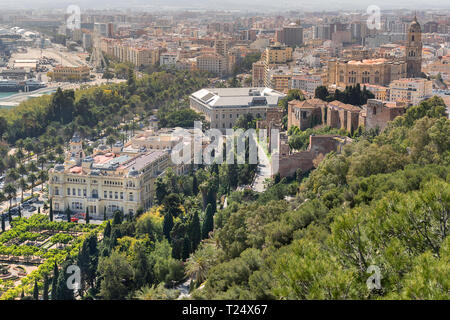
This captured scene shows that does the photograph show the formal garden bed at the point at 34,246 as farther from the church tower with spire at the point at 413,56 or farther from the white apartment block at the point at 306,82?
the church tower with spire at the point at 413,56

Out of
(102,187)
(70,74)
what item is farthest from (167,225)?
(70,74)

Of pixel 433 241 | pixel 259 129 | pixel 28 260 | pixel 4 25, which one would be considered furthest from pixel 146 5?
pixel 433 241

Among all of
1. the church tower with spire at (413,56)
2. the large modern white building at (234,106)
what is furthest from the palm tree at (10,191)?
the church tower with spire at (413,56)

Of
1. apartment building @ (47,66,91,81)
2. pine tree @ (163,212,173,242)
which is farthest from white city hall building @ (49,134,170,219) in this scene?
apartment building @ (47,66,91,81)

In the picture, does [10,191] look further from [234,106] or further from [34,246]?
[234,106]

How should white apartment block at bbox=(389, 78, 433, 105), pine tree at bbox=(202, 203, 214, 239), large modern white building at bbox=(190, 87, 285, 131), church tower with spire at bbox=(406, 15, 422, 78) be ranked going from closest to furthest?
pine tree at bbox=(202, 203, 214, 239) → white apartment block at bbox=(389, 78, 433, 105) → church tower with spire at bbox=(406, 15, 422, 78) → large modern white building at bbox=(190, 87, 285, 131)

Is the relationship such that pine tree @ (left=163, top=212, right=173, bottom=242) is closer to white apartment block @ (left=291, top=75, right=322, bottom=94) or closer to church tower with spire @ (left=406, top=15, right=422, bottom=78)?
white apartment block @ (left=291, top=75, right=322, bottom=94)
